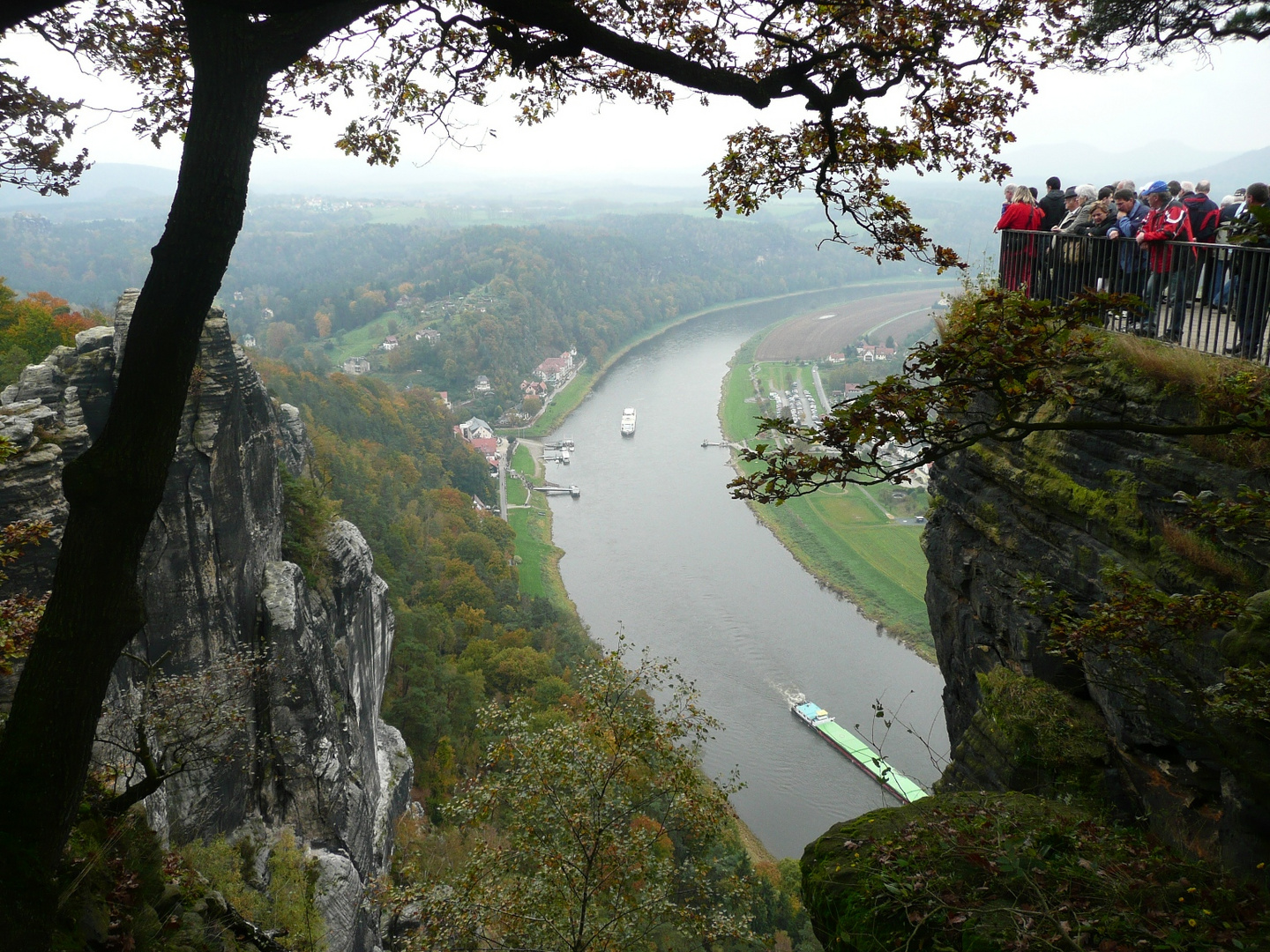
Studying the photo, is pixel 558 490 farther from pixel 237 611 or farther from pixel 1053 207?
pixel 1053 207

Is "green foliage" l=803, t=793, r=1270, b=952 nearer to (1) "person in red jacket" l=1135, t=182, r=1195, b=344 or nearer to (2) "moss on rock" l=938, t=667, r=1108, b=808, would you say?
(2) "moss on rock" l=938, t=667, r=1108, b=808

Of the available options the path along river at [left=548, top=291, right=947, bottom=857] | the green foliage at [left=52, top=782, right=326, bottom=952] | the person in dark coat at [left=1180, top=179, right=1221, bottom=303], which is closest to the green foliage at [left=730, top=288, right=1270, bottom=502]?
the green foliage at [left=52, top=782, right=326, bottom=952]

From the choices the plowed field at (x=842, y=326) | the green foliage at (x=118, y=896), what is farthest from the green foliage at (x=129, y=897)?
the plowed field at (x=842, y=326)

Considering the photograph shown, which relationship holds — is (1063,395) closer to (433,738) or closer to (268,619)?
(268,619)

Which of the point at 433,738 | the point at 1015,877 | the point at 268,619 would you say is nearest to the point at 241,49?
the point at 1015,877

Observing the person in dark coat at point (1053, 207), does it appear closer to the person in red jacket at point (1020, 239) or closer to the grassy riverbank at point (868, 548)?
the person in red jacket at point (1020, 239)

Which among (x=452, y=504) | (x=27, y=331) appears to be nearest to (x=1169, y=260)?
(x=27, y=331)
